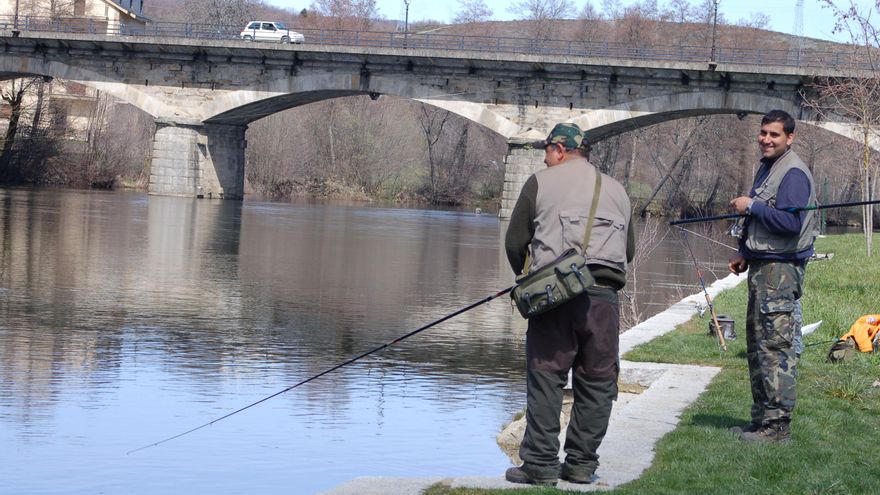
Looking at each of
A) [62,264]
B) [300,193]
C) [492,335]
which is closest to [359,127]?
[300,193]

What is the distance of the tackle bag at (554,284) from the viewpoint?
256 inches

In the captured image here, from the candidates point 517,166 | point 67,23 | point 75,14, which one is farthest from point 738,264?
point 75,14

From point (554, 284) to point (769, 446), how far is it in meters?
1.91

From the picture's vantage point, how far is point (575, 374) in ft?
22.6

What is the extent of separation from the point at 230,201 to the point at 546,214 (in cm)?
5001

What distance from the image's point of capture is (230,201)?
55844 mm

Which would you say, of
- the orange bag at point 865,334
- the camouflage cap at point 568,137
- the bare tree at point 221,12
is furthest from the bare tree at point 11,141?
the camouflage cap at point 568,137

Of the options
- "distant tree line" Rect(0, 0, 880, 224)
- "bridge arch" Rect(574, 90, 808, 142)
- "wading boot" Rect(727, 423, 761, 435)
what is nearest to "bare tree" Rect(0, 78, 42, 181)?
"distant tree line" Rect(0, 0, 880, 224)

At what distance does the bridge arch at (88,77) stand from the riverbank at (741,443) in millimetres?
45570

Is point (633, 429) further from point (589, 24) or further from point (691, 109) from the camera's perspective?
point (589, 24)

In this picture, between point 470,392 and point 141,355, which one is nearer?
point 470,392

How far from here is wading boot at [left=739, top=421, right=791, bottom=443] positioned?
763 cm

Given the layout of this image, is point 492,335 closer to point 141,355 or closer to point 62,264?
point 141,355

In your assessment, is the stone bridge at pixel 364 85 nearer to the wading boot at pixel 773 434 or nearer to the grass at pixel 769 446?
the grass at pixel 769 446
